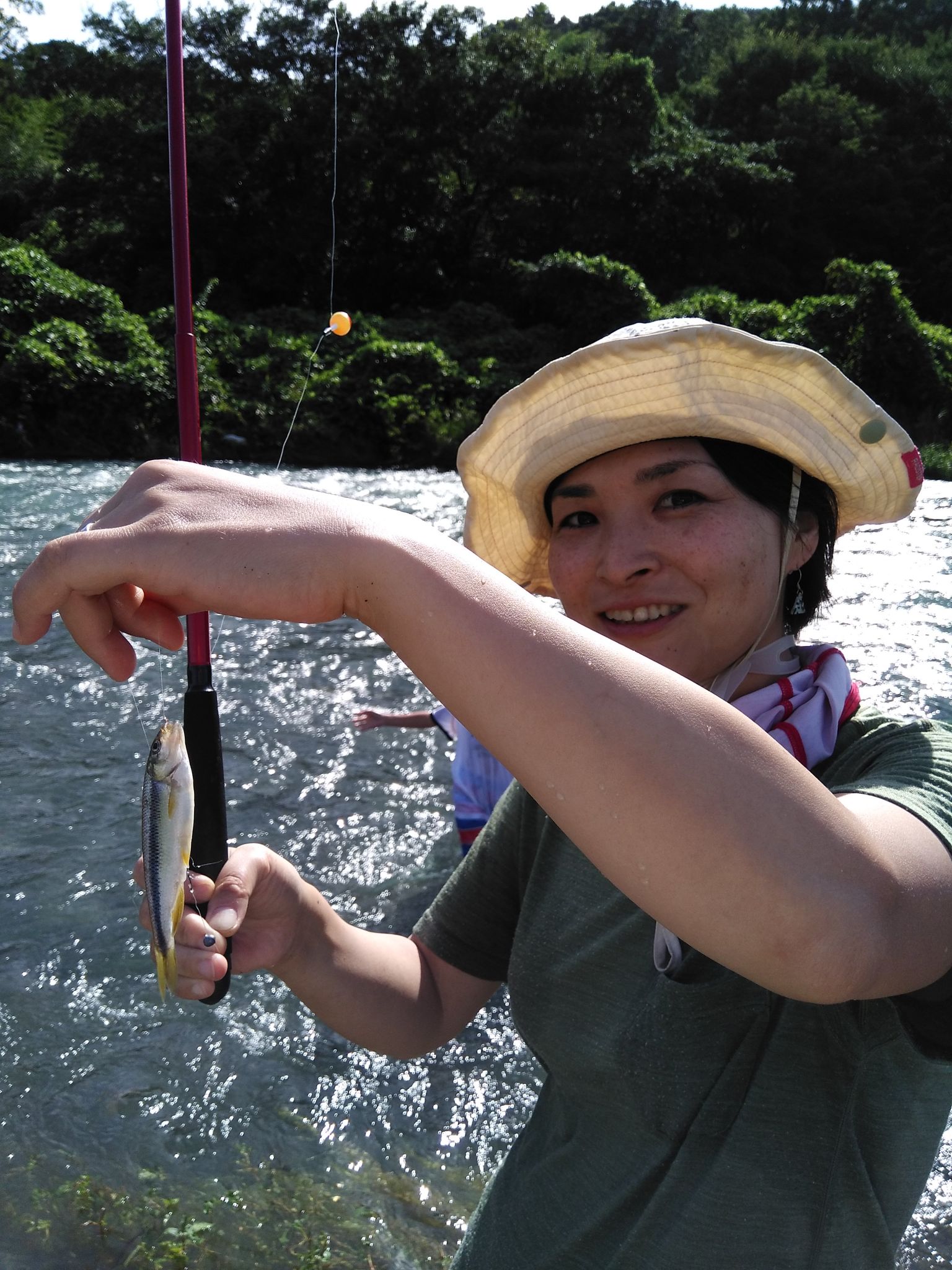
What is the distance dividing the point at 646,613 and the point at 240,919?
30.6 inches

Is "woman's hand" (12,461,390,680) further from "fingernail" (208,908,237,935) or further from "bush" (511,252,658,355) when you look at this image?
"bush" (511,252,658,355)

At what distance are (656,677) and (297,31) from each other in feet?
117

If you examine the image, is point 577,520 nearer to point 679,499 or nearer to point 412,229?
point 679,499

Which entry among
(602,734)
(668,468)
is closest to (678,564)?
(668,468)

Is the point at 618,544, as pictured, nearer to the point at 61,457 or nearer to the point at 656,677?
the point at 656,677

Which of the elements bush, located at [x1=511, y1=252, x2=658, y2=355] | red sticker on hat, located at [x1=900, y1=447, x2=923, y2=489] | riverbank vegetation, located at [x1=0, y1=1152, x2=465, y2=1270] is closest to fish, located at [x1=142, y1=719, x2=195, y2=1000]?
red sticker on hat, located at [x1=900, y1=447, x2=923, y2=489]

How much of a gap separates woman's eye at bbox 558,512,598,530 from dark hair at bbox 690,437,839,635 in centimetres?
22

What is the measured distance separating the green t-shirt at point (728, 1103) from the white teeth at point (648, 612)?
32cm

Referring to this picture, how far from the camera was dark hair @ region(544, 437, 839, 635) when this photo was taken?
68.1 inches

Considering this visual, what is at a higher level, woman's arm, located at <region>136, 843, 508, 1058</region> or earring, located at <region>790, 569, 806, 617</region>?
earring, located at <region>790, 569, 806, 617</region>

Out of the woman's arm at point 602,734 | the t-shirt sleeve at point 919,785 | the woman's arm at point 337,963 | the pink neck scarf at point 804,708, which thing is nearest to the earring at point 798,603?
the pink neck scarf at point 804,708

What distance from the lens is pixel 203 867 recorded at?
180cm

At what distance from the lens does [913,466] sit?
189cm

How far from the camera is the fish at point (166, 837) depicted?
145 cm
